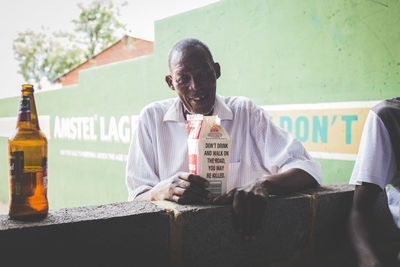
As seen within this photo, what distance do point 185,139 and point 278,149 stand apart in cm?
49

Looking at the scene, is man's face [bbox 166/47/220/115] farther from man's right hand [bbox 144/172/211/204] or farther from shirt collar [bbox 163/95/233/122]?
man's right hand [bbox 144/172/211/204]

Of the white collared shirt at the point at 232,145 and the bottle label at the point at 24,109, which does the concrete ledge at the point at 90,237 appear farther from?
the white collared shirt at the point at 232,145

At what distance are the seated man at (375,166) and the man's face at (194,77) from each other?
0.81m

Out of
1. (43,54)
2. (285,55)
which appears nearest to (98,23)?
(43,54)

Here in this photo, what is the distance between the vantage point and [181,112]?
6.68ft

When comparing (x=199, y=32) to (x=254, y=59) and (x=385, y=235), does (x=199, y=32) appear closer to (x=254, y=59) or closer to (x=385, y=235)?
(x=254, y=59)

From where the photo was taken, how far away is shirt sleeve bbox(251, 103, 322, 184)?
1774 mm

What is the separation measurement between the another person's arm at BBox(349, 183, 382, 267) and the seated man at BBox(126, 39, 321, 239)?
0.69ft

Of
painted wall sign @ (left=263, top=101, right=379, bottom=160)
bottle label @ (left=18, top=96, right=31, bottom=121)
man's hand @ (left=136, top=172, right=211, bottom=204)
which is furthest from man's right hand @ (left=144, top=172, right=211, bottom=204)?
painted wall sign @ (left=263, top=101, right=379, bottom=160)

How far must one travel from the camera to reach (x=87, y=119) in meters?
7.07

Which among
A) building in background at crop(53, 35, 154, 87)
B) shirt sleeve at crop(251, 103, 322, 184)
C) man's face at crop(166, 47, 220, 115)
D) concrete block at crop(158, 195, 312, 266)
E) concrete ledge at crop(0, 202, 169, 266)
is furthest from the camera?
building in background at crop(53, 35, 154, 87)

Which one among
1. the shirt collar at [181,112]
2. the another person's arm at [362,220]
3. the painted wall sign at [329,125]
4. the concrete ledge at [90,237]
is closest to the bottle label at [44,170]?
the concrete ledge at [90,237]

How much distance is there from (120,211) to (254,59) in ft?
8.76

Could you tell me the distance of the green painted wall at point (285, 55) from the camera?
8.39 ft
